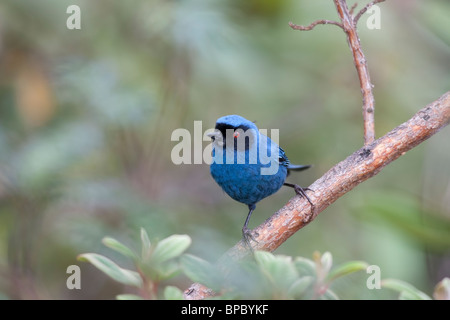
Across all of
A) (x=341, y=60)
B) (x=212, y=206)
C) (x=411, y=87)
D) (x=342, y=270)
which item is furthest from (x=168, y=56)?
(x=342, y=270)

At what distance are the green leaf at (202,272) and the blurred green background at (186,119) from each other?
1568 millimetres

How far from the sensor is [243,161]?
10.00ft

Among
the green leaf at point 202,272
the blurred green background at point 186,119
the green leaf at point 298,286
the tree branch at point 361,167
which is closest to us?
Result: the green leaf at point 298,286

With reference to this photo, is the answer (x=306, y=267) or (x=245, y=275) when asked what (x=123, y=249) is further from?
(x=306, y=267)

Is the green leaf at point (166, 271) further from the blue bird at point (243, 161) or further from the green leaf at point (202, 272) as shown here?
the blue bird at point (243, 161)

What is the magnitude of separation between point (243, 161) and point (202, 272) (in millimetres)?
1708

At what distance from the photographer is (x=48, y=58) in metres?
4.40

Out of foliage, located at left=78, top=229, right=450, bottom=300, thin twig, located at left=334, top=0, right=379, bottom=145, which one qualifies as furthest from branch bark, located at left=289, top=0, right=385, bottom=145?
foliage, located at left=78, top=229, right=450, bottom=300

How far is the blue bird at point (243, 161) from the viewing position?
2.99 meters

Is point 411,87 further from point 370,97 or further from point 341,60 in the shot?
point 370,97

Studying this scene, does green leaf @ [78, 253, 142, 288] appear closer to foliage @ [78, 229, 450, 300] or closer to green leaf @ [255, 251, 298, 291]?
foliage @ [78, 229, 450, 300]

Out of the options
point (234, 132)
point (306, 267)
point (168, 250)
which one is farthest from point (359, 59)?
point (168, 250)

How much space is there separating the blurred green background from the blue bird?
1.21 feet

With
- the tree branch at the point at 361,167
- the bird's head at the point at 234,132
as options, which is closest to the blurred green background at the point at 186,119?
the bird's head at the point at 234,132
